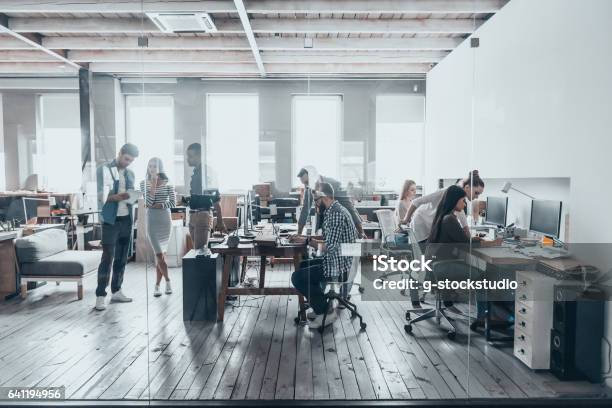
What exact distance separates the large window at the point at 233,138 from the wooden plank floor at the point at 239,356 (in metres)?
1.01

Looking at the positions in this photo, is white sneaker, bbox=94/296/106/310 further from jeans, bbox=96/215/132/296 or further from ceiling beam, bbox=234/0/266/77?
ceiling beam, bbox=234/0/266/77

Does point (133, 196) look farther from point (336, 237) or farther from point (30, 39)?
point (30, 39)

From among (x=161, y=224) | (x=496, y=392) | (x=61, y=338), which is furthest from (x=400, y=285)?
(x=61, y=338)

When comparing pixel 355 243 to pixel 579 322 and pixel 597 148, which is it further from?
pixel 597 148

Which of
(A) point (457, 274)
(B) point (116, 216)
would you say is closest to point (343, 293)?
(A) point (457, 274)

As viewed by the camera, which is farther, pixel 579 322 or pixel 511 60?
pixel 511 60

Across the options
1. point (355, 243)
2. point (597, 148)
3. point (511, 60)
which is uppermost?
point (511, 60)

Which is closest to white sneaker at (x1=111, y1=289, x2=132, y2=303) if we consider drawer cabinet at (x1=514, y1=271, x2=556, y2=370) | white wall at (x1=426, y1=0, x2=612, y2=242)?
white wall at (x1=426, y1=0, x2=612, y2=242)

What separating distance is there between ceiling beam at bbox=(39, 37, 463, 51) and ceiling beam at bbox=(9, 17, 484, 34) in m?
0.12

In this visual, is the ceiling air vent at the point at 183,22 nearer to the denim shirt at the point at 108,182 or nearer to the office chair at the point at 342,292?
the denim shirt at the point at 108,182

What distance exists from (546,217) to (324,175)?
1.96m

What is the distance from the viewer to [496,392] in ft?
8.55

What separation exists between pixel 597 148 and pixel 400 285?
1.78m

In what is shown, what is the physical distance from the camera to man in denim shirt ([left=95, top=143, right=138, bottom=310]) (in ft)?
9.99
